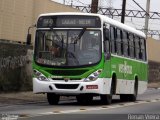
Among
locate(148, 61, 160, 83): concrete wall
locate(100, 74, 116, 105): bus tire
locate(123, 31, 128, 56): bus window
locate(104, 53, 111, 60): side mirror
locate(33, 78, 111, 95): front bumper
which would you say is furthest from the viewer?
locate(148, 61, 160, 83): concrete wall

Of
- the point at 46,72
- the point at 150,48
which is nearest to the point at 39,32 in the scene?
the point at 46,72

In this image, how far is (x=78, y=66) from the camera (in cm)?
2072

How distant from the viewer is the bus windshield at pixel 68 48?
68.2 ft

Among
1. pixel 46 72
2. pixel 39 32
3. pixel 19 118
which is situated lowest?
pixel 19 118

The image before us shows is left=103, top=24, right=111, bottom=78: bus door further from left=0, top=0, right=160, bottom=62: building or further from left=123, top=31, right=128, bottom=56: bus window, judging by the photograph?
left=0, top=0, right=160, bottom=62: building

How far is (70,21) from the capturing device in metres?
21.3

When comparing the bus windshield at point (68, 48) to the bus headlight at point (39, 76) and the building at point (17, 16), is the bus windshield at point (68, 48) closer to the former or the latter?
the bus headlight at point (39, 76)

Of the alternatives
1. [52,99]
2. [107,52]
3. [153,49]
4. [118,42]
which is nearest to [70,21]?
[107,52]

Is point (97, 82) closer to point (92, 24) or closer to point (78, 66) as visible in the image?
point (78, 66)

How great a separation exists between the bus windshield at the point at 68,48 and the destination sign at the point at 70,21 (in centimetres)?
22

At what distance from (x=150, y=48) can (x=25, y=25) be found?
32492 mm

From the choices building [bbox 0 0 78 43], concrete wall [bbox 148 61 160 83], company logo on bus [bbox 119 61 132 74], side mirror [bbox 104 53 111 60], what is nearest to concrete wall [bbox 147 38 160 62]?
concrete wall [bbox 148 61 160 83]

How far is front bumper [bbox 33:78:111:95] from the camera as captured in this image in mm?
20578

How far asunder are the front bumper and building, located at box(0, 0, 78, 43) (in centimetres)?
819
